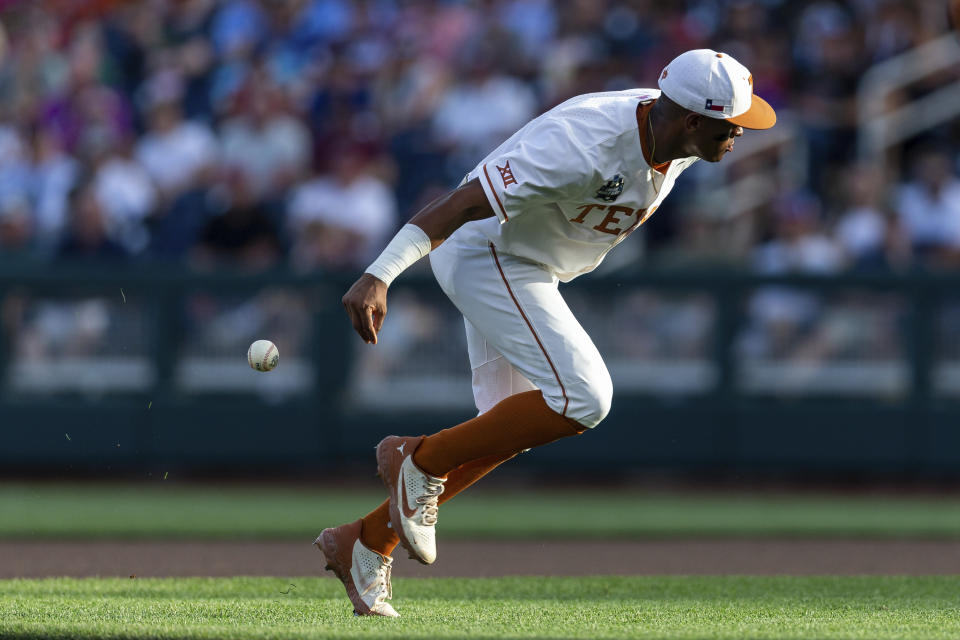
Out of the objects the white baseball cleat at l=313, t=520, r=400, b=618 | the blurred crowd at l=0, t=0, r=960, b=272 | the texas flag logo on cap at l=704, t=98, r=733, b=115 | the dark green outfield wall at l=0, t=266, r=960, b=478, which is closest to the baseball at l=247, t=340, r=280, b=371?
the white baseball cleat at l=313, t=520, r=400, b=618

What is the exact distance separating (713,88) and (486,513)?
4943 millimetres

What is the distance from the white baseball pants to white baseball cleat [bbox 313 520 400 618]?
2.18 ft

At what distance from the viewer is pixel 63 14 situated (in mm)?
14125

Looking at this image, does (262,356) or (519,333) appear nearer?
(519,333)

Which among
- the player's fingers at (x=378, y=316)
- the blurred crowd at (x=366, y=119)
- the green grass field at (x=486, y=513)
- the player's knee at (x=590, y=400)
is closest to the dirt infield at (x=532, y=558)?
the green grass field at (x=486, y=513)

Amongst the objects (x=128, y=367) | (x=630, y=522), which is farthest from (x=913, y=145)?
(x=128, y=367)

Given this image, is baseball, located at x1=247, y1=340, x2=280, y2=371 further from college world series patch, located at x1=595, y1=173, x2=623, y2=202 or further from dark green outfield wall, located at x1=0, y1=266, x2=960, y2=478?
dark green outfield wall, located at x1=0, y1=266, x2=960, y2=478

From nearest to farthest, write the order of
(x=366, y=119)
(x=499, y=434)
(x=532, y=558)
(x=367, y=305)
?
1. (x=367, y=305)
2. (x=499, y=434)
3. (x=532, y=558)
4. (x=366, y=119)

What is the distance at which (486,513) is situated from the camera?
8898 mm

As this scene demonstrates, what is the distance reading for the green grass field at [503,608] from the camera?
427 centimetres

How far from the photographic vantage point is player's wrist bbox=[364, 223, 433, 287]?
176 inches

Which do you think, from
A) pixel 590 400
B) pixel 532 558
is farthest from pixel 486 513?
pixel 590 400

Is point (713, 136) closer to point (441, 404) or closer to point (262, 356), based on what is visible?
point (262, 356)

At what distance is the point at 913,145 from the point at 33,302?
704 cm
